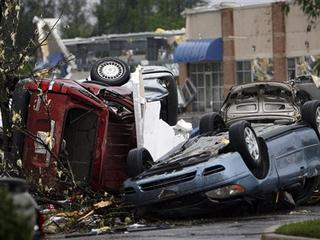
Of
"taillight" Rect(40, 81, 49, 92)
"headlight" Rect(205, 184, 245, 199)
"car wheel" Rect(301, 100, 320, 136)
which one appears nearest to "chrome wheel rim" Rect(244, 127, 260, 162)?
"headlight" Rect(205, 184, 245, 199)

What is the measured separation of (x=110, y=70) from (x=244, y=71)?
1844 inches

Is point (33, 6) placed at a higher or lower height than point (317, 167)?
higher

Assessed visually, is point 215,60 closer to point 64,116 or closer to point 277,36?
point 277,36

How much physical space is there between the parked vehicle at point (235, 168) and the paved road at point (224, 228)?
0.26m

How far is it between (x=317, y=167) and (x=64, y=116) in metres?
3.76

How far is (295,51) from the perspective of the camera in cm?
5822

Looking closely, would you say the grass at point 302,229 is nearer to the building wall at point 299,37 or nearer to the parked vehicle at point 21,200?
the parked vehicle at point 21,200

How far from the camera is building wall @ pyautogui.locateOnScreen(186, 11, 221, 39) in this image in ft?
210

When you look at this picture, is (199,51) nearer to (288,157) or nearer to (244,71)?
(244,71)

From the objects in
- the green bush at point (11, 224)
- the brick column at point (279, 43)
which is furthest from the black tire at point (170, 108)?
the brick column at point (279, 43)

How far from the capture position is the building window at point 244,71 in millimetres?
61750

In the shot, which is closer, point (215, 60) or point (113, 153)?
point (113, 153)

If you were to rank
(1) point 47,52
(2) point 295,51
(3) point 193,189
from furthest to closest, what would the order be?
(1) point 47,52
(2) point 295,51
(3) point 193,189

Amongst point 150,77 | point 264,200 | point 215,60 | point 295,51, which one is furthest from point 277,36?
point 264,200
